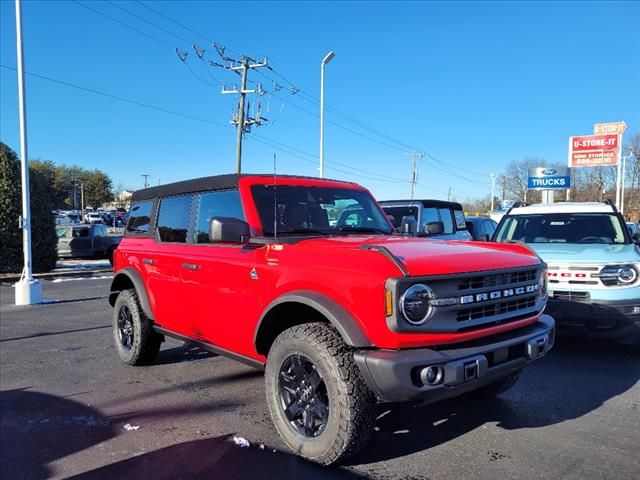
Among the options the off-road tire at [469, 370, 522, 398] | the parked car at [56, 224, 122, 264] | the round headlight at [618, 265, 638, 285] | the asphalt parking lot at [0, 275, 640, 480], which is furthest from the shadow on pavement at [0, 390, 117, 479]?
the parked car at [56, 224, 122, 264]

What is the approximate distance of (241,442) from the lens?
358 cm

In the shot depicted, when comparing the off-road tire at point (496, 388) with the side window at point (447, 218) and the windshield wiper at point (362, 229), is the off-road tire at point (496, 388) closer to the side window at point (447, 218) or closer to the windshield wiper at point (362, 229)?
the windshield wiper at point (362, 229)

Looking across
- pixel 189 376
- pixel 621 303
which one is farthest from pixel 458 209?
pixel 189 376

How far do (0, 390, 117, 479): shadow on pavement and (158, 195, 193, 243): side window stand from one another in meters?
1.73

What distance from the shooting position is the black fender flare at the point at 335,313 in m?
2.89

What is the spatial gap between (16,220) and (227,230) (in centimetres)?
1403

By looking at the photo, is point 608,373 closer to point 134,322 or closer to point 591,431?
point 591,431

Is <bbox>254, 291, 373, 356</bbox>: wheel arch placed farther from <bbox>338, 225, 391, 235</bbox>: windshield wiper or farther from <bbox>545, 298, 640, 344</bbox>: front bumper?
<bbox>545, 298, 640, 344</bbox>: front bumper

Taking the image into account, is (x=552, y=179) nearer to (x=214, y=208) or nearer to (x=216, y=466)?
(x=214, y=208)

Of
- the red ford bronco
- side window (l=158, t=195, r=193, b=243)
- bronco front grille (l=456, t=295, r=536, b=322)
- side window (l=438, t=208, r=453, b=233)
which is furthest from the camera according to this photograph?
side window (l=438, t=208, r=453, b=233)

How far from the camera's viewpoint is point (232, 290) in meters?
3.88

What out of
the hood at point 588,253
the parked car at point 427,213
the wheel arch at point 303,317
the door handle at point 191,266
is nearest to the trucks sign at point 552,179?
the parked car at point 427,213

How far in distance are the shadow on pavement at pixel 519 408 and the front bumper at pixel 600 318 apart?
0.37 meters

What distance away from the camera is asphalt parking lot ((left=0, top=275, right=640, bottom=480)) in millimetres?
3184
